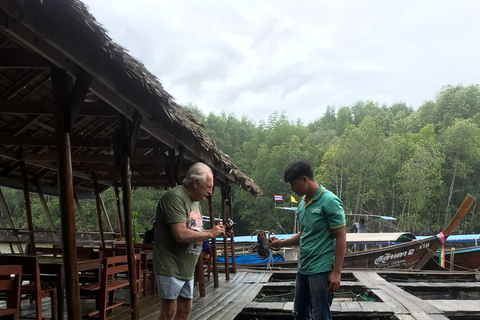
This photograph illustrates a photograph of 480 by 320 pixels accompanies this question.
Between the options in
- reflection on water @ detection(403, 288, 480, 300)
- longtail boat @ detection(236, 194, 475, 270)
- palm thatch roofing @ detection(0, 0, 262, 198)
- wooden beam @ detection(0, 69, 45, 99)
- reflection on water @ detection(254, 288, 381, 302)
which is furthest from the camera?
longtail boat @ detection(236, 194, 475, 270)

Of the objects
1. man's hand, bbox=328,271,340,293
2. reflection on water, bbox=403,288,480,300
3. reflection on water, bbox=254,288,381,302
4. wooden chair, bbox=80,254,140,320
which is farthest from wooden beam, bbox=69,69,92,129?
reflection on water, bbox=403,288,480,300

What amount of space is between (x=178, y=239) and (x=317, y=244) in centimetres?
104

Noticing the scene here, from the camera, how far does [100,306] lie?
13.6 feet

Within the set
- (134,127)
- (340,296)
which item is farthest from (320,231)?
(340,296)

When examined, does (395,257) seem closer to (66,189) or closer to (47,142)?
(47,142)

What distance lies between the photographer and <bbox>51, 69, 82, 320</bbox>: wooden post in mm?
2902

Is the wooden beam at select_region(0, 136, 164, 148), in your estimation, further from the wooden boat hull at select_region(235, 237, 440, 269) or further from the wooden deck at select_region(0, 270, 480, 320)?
the wooden boat hull at select_region(235, 237, 440, 269)

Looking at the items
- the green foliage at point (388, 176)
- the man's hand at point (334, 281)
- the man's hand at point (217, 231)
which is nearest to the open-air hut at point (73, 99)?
the man's hand at point (217, 231)

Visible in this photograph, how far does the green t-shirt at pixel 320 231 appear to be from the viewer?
293 cm

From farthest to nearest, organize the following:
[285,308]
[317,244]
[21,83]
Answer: [285,308] < [21,83] < [317,244]

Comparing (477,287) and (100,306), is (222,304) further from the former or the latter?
(477,287)

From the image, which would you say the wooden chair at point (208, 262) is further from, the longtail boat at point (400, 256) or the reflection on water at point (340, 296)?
the longtail boat at point (400, 256)

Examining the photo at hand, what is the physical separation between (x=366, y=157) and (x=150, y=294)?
1174 inches

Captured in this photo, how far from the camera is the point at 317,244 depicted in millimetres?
3021
